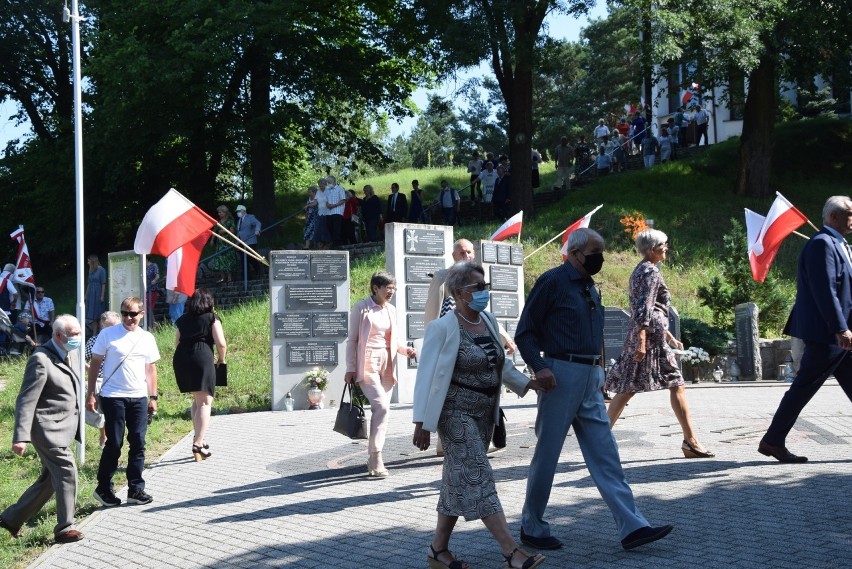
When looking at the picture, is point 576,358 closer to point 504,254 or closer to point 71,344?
point 71,344

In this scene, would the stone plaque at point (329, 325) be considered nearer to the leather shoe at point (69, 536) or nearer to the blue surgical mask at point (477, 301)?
the leather shoe at point (69, 536)

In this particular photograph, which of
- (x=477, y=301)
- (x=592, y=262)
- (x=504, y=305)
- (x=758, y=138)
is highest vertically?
(x=758, y=138)

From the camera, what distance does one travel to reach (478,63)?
29.1 metres

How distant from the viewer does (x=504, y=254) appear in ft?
55.1

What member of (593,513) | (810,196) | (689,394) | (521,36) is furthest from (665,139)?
(593,513)

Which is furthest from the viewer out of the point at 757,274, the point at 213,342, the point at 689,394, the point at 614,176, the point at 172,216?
the point at 614,176

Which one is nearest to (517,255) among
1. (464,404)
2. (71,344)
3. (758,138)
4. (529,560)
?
(71,344)

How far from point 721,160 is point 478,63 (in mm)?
9507

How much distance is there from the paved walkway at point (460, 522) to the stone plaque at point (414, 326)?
3.98 m

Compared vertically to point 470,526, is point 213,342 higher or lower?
higher

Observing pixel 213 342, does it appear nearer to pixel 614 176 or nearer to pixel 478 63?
pixel 478 63

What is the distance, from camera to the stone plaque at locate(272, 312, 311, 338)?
15.4 meters

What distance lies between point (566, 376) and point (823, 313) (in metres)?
2.75

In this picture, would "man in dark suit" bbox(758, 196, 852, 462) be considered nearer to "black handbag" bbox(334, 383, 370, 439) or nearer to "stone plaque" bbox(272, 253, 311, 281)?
"black handbag" bbox(334, 383, 370, 439)
